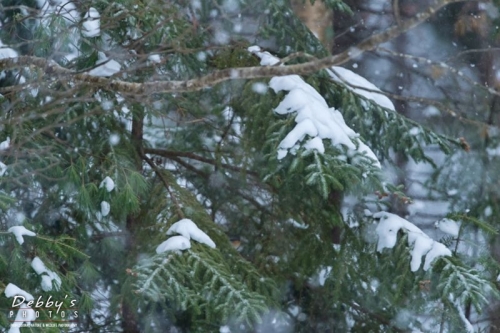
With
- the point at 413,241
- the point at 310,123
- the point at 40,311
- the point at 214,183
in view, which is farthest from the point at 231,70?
the point at 214,183

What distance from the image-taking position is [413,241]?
5.50 meters

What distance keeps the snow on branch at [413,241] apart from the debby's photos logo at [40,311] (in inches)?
88.2

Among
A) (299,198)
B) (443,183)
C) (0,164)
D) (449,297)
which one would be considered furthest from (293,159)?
(443,183)

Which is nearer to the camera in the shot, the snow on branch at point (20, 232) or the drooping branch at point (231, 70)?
the drooping branch at point (231, 70)

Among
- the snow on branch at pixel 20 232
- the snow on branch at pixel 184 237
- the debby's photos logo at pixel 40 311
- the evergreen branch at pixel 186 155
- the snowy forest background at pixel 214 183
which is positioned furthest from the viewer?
the evergreen branch at pixel 186 155

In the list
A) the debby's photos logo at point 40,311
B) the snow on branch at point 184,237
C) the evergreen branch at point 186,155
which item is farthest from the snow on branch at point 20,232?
the evergreen branch at point 186,155

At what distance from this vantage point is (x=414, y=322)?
659cm

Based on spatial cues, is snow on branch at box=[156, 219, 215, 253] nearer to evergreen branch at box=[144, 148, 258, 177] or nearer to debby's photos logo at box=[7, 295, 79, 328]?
debby's photos logo at box=[7, 295, 79, 328]

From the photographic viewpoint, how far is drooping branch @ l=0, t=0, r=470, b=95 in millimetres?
3169

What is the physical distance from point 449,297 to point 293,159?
55.9 inches

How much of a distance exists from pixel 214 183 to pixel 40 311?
272cm

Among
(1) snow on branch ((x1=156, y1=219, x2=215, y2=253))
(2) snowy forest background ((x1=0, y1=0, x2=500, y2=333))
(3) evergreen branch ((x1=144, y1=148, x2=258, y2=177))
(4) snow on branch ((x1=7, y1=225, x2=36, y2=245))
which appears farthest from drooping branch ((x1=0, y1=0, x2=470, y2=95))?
(3) evergreen branch ((x1=144, y1=148, x2=258, y2=177))

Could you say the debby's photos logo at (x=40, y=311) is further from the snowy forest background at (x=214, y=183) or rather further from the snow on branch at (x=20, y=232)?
the snow on branch at (x=20, y=232)

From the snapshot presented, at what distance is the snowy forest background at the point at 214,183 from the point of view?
4891 millimetres
